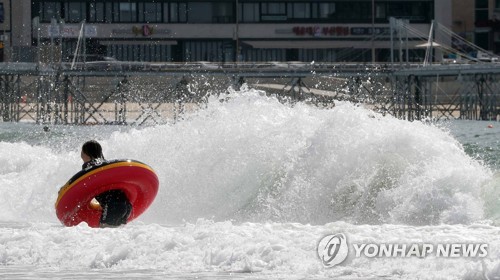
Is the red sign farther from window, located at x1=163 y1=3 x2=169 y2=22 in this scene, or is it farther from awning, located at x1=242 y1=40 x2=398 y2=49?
window, located at x1=163 y1=3 x2=169 y2=22

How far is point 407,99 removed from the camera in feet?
244

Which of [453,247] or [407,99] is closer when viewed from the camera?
[453,247]

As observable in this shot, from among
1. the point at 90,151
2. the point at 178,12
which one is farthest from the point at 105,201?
the point at 178,12

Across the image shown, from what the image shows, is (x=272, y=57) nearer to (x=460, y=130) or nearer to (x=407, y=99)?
(x=407, y=99)

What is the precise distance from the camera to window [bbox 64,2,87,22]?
Result: 94.8m

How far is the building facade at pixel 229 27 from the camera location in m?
93.2

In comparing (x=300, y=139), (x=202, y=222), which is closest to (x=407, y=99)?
(x=300, y=139)

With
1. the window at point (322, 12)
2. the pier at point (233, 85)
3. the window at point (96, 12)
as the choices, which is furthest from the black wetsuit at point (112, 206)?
the window at point (322, 12)

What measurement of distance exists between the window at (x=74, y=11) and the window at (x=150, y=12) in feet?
12.8

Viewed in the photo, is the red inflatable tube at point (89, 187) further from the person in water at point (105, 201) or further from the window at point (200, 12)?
the window at point (200, 12)

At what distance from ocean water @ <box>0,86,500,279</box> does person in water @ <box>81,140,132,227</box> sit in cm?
30

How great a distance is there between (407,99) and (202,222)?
59062 millimetres

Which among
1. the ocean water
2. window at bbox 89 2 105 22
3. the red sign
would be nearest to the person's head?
the ocean water

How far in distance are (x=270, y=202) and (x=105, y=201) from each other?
11.3 feet
